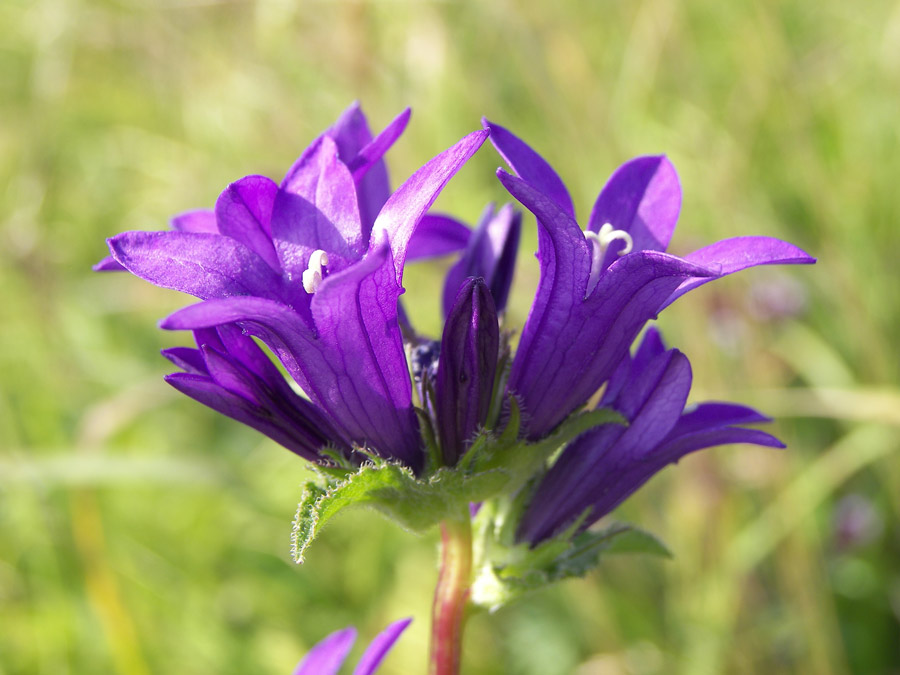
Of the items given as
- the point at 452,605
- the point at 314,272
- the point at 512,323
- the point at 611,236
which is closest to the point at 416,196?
the point at 314,272

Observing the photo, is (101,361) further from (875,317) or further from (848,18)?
(848,18)

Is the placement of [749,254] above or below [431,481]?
above

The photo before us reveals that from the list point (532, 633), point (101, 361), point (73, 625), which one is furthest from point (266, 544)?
point (101, 361)

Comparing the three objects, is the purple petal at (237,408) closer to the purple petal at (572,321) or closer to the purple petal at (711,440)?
the purple petal at (572,321)

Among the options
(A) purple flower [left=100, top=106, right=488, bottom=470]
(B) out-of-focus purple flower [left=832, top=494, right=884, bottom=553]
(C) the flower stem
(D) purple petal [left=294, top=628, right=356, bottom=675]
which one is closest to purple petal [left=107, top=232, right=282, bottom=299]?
(A) purple flower [left=100, top=106, right=488, bottom=470]

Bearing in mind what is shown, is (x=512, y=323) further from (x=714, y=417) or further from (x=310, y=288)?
(x=310, y=288)

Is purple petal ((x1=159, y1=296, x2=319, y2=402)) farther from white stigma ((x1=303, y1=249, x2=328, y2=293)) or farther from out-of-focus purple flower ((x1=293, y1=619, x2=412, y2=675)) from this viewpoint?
out-of-focus purple flower ((x1=293, y1=619, x2=412, y2=675))

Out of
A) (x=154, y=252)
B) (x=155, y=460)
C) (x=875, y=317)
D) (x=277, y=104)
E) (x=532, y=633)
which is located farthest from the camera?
(x=277, y=104)
